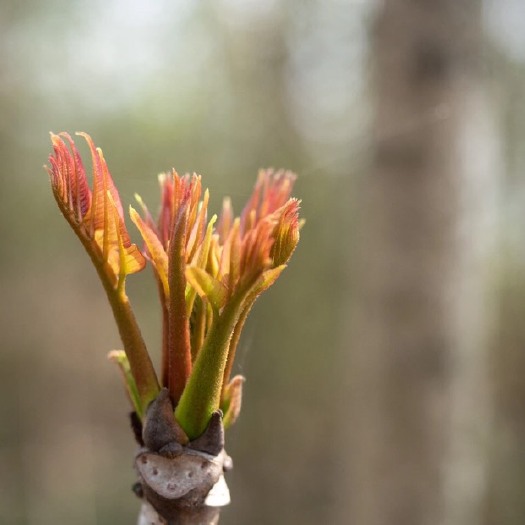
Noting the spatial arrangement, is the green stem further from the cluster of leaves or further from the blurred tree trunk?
the blurred tree trunk

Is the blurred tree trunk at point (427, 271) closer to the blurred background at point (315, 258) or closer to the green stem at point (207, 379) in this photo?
the blurred background at point (315, 258)

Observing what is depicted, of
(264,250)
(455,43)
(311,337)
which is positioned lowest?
(311,337)

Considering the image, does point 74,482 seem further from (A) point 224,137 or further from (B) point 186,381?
(B) point 186,381

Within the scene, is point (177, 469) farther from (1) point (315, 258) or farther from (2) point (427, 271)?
(1) point (315, 258)

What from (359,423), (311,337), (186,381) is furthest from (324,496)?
(186,381)

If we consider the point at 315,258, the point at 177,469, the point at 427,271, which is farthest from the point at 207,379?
the point at 315,258

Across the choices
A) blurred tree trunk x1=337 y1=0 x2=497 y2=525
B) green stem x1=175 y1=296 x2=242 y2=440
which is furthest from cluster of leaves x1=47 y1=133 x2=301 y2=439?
blurred tree trunk x1=337 y1=0 x2=497 y2=525
